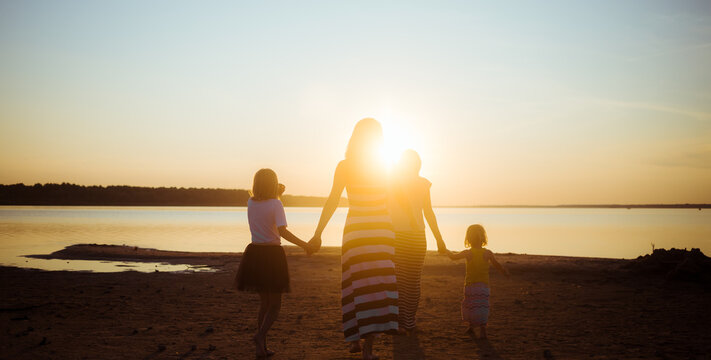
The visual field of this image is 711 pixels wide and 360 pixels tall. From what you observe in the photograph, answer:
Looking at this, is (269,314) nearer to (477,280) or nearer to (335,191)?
(335,191)

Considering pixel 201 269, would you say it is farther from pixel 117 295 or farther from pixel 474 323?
pixel 474 323

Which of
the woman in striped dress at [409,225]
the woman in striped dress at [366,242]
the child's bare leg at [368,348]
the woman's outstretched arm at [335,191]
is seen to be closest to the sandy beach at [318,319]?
the child's bare leg at [368,348]

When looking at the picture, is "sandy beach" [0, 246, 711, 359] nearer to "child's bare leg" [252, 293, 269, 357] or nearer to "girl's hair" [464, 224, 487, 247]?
"child's bare leg" [252, 293, 269, 357]

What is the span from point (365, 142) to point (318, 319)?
4.18m

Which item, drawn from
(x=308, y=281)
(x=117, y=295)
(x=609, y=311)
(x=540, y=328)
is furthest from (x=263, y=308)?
(x=308, y=281)

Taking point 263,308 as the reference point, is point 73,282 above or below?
below

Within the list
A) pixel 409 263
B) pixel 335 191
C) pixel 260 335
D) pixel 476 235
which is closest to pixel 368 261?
pixel 335 191

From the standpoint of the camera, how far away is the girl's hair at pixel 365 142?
5391 millimetres

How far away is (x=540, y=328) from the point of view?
7.60 meters

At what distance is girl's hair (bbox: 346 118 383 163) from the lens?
539cm

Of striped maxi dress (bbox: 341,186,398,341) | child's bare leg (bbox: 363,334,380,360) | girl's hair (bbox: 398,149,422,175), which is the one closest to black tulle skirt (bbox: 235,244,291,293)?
striped maxi dress (bbox: 341,186,398,341)

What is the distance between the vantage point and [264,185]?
5.58 meters

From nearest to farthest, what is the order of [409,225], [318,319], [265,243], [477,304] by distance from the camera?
[265,243] < [409,225] < [477,304] < [318,319]

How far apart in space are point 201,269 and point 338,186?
12.2m
